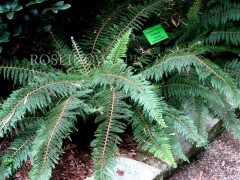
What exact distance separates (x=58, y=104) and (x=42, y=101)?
6.4 inches

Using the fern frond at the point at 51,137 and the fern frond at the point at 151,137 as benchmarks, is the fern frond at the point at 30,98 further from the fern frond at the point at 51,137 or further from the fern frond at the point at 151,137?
the fern frond at the point at 151,137

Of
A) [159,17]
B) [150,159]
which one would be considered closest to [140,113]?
[150,159]

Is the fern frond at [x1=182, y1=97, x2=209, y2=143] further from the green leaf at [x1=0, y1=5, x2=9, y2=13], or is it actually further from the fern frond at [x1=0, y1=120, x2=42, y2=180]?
the green leaf at [x1=0, y1=5, x2=9, y2=13]

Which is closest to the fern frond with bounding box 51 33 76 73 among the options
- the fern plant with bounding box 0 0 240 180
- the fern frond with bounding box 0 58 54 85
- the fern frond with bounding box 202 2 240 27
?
the fern plant with bounding box 0 0 240 180

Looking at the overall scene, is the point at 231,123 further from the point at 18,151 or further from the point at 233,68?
the point at 18,151

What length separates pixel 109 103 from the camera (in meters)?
2.28

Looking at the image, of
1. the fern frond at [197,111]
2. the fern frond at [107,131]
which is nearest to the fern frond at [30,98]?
the fern frond at [107,131]

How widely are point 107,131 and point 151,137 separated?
29 cm

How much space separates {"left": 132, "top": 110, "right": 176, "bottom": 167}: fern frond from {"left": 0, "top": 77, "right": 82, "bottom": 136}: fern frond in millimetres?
466

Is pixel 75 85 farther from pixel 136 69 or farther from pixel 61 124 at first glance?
pixel 136 69

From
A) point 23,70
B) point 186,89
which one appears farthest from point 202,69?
point 23,70

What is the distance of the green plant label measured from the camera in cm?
298

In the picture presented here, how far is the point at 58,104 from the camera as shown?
2354 mm

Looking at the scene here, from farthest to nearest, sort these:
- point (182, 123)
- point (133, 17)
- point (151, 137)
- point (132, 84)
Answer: point (133, 17), point (182, 123), point (151, 137), point (132, 84)
